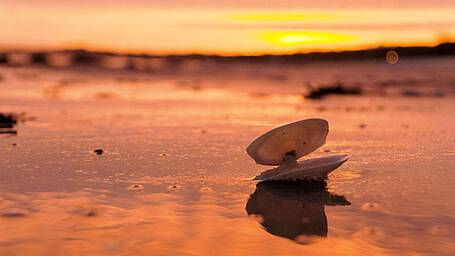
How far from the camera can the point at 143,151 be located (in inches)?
369

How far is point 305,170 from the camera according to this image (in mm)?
6945

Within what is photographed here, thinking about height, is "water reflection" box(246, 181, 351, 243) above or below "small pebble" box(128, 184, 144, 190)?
below

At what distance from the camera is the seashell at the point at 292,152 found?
7.00 m

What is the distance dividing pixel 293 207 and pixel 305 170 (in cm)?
90

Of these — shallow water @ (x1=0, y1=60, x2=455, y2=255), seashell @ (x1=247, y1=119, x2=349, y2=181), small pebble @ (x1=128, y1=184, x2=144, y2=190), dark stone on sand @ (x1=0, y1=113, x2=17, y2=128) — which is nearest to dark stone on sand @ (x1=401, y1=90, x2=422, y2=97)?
shallow water @ (x1=0, y1=60, x2=455, y2=255)

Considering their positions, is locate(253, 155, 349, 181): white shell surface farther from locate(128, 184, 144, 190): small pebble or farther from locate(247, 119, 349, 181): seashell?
locate(128, 184, 144, 190): small pebble

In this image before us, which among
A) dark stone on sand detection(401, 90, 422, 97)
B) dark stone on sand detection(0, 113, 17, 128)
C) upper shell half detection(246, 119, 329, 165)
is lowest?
upper shell half detection(246, 119, 329, 165)

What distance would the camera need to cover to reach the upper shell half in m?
7.04

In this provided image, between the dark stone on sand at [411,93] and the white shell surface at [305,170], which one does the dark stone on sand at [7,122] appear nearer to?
the white shell surface at [305,170]

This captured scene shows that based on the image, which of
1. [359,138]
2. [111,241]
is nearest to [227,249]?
[111,241]

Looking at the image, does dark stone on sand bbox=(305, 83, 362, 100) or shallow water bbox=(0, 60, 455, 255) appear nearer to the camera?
shallow water bbox=(0, 60, 455, 255)

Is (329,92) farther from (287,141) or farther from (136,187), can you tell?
(136,187)

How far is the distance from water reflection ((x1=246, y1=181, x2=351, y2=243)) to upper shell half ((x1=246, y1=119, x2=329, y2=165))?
1.05 ft


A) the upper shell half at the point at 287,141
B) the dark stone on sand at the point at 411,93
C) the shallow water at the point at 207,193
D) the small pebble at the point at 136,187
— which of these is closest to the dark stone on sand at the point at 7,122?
the shallow water at the point at 207,193
